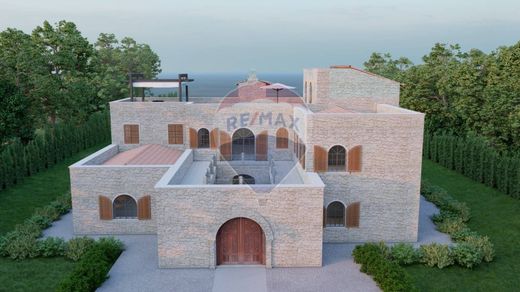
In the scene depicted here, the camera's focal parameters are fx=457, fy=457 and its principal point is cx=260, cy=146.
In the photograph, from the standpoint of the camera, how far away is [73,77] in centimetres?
4497

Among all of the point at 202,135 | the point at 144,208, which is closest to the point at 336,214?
the point at 144,208

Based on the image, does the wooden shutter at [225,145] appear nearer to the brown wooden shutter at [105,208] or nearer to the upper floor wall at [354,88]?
the upper floor wall at [354,88]

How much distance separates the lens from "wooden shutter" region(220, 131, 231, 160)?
84.4 ft

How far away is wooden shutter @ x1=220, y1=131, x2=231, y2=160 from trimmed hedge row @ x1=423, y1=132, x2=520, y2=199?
17608 millimetres

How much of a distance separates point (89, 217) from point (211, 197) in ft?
24.9

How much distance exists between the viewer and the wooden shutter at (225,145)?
84.4 feet

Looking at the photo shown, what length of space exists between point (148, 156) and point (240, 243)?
8.69 metres

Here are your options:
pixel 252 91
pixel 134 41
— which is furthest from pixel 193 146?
pixel 134 41

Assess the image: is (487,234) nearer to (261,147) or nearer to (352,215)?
(352,215)

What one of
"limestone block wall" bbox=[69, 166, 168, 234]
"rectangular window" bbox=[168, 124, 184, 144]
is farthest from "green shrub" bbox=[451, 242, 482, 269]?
"rectangular window" bbox=[168, 124, 184, 144]

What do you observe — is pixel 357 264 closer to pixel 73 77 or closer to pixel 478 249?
pixel 478 249

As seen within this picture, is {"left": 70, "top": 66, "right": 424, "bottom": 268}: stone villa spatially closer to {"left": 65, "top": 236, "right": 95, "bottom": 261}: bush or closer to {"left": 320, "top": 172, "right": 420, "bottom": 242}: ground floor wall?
{"left": 320, "top": 172, "right": 420, "bottom": 242}: ground floor wall

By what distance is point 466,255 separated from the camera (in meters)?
18.2

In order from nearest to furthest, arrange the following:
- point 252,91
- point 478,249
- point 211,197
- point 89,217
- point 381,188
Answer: point 211,197 < point 478,249 < point 381,188 < point 89,217 < point 252,91
